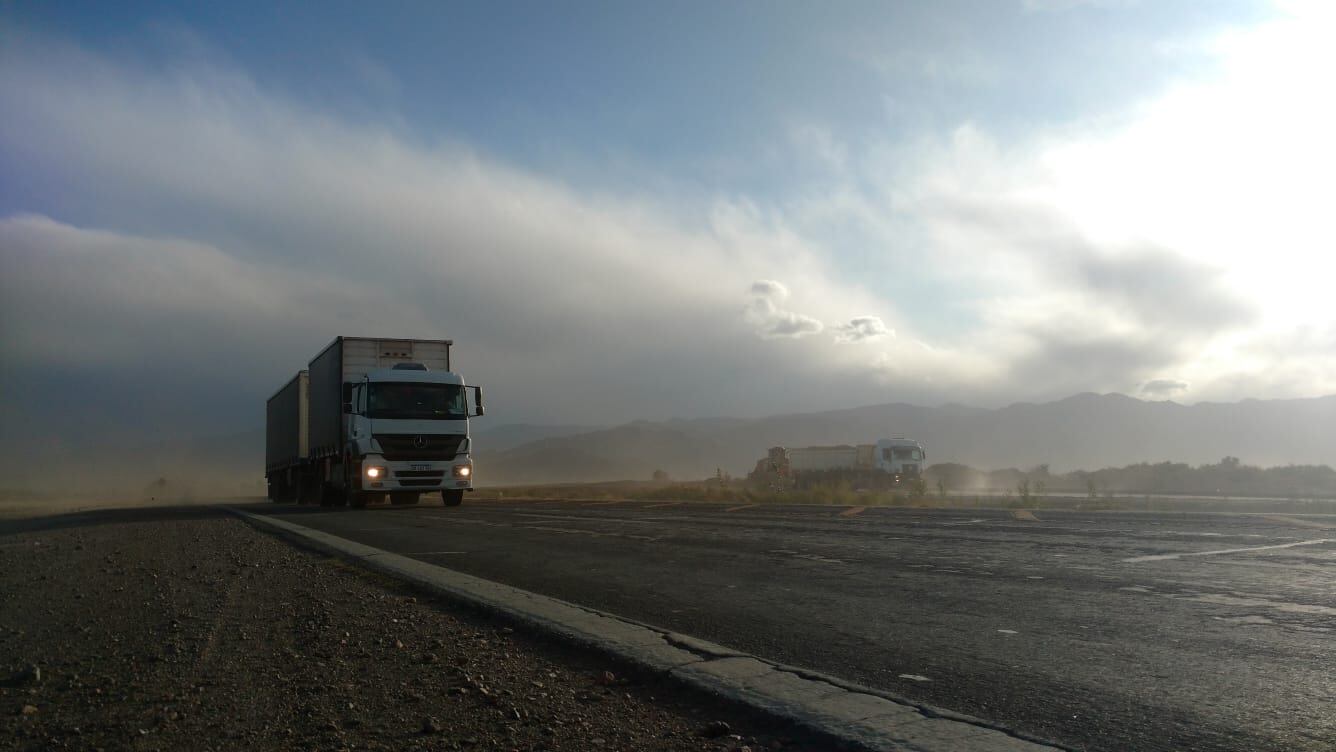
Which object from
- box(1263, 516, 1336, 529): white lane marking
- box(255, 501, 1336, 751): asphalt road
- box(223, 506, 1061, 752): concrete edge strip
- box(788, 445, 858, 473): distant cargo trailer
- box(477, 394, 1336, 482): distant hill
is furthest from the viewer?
box(477, 394, 1336, 482): distant hill

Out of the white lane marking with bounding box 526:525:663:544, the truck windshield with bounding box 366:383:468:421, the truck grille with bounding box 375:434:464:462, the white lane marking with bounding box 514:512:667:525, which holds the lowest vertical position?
the white lane marking with bounding box 514:512:667:525

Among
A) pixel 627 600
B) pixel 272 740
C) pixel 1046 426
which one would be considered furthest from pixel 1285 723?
pixel 1046 426

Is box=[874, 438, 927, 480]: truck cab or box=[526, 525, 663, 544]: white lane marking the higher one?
box=[874, 438, 927, 480]: truck cab

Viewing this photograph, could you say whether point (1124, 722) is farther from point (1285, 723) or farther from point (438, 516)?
point (438, 516)

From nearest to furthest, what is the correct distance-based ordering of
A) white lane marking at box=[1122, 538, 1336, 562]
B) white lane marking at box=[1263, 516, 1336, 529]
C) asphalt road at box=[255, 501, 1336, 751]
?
1. asphalt road at box=[255, 501, 1336, 751]
2. white lane marking at box=[1122, 538, 1336, 562]
3. white lane marking at box=[1263, 516, 1336, 529]

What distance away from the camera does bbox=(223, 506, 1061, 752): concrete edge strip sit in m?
3.33

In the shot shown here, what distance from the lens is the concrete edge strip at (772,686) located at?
3.33 metres

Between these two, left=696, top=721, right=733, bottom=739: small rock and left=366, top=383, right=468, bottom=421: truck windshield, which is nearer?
left=696, top=721, right=733, bottom=739: small rock

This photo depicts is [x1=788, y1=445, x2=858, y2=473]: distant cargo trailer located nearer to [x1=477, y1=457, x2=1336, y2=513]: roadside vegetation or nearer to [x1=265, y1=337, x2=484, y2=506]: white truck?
[x1=477, y1=457, x2=1336, y2=513]: roadside vegetation

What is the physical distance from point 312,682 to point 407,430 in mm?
20762

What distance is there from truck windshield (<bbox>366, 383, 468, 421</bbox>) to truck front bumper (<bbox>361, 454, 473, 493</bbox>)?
125cm

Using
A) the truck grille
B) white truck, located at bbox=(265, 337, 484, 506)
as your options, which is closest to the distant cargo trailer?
white truck, located at bbox=(265, 337, 484, 506)

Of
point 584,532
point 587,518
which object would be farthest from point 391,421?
point 584,532

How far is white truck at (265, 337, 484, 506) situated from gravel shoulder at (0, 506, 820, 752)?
16.4 metres
